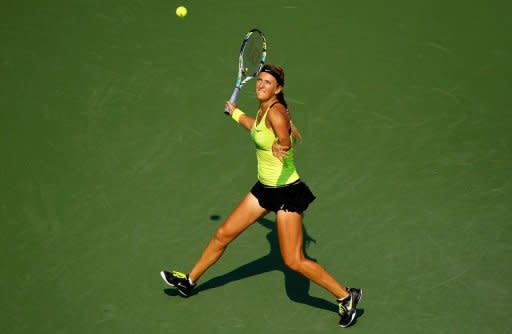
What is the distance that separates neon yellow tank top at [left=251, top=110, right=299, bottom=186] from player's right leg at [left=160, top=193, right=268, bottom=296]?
0.28 meters

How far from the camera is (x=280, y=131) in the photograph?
23.2ft

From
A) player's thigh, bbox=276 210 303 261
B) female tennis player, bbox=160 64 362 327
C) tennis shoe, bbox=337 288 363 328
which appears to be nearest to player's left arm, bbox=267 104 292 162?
female tennis player, bbox=160 64 362 327

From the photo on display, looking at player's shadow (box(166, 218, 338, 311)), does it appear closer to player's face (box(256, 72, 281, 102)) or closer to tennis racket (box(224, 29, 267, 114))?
tennis racket (box(224, 29, 267, 114))

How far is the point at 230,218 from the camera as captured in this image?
768 centimetres

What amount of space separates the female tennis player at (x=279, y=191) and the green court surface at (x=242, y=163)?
0.52m

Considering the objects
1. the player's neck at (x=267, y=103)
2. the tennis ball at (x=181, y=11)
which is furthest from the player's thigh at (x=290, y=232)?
the tennis ball at (x=181, y=11)

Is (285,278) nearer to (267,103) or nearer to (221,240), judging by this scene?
(221,240)

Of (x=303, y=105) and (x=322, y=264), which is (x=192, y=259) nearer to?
(x=322, y=264)

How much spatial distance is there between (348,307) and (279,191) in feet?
4.24

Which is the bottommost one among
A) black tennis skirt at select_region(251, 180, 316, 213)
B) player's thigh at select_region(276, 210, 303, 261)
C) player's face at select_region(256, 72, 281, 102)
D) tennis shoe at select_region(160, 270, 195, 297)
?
tennis shoe at select_region(160, 270, 195, 297)

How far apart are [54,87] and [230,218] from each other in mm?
4643

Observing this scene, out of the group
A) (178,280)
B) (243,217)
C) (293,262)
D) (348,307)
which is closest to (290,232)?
(293,262)

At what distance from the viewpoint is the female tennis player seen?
721cm

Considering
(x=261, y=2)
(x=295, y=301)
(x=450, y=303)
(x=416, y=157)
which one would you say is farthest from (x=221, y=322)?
(x=261, y=2)
